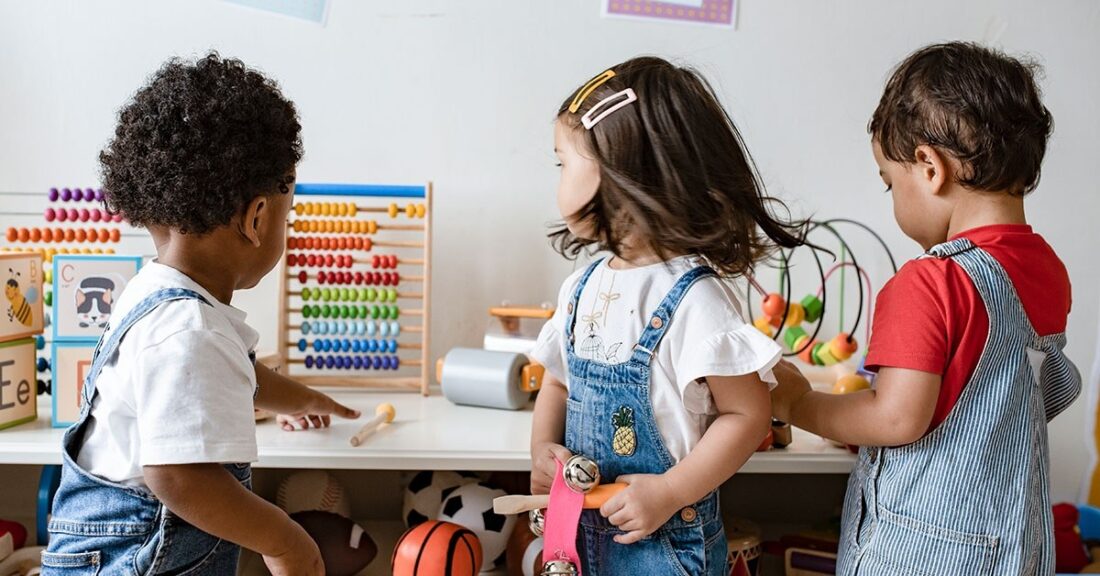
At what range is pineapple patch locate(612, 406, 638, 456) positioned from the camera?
109 centimetres

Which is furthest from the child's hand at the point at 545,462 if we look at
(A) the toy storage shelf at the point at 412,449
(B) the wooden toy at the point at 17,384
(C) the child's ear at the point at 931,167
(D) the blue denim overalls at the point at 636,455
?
(B) the wooden toy at the point at 17,384

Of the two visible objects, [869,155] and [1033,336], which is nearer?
[1033,336]

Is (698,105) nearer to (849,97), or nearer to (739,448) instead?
(739,448)

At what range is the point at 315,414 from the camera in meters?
1.42

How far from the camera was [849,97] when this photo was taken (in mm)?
1857

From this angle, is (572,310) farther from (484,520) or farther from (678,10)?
(678,10)

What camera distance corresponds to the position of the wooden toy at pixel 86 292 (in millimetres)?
1432

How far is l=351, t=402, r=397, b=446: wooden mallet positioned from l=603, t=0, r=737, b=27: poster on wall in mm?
898

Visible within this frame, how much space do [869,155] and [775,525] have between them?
79 cm

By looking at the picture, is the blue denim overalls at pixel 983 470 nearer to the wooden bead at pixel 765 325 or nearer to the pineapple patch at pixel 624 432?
the pineapple patch at pixel 624 432

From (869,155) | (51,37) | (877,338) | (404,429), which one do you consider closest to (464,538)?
(404,429)

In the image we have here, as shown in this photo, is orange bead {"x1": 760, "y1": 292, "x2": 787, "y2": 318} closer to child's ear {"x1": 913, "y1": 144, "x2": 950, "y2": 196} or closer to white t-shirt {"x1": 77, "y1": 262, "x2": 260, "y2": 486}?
child's ear {"x1": 913, "y1": 144, "x2": 950, "y2": 196}

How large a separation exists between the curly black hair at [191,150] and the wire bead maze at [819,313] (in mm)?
794

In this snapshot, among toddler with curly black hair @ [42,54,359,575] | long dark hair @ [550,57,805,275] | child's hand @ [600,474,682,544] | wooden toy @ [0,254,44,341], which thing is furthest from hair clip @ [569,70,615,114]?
wooden toy @ [0,254,44,341]
